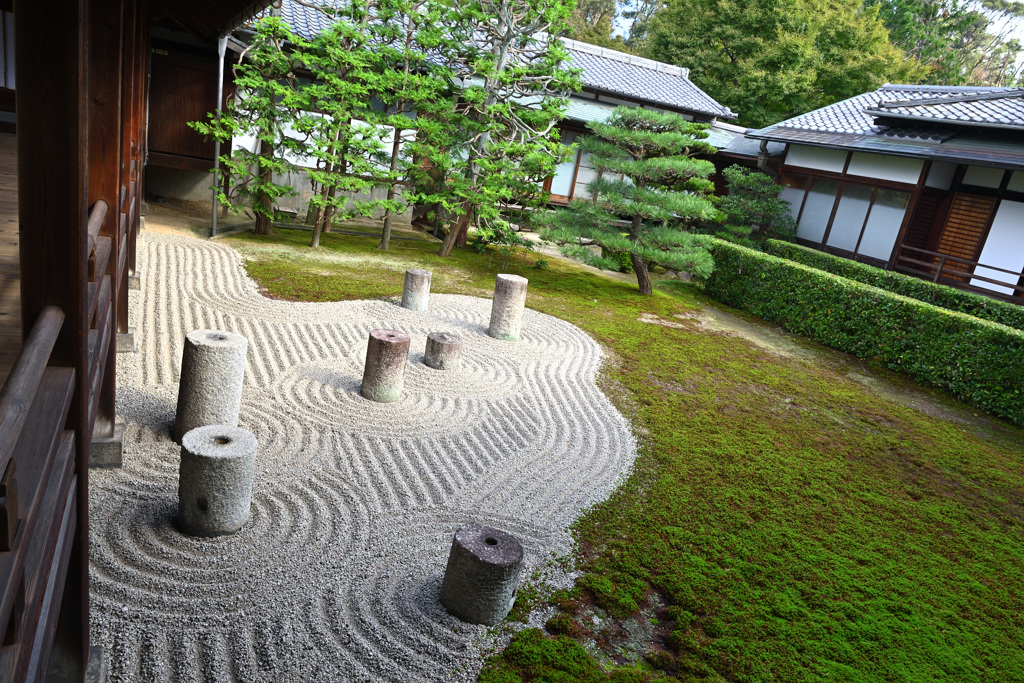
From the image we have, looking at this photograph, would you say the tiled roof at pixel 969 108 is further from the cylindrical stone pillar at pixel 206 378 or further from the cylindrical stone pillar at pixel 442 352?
the cylindrical stone pillar at pixel 206 378

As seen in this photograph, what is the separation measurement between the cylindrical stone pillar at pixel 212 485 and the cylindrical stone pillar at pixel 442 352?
3341mm

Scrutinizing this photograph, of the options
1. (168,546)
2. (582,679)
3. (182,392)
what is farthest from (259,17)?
(582,679)

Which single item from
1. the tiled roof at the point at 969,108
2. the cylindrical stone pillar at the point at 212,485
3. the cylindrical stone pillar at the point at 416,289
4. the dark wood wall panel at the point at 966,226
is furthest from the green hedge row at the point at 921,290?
the cylindrical stone pillar at the point at 212,485

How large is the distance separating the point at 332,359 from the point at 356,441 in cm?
184

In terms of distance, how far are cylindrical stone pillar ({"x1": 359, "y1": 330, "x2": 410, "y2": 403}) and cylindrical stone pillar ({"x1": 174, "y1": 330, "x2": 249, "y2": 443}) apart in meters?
1.40

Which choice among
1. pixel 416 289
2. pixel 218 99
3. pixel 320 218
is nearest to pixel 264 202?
pixel 320 218

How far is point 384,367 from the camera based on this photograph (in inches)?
249

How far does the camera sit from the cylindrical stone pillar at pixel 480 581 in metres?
3.73

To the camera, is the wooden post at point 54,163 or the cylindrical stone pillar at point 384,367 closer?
the wooden post at point 54,163

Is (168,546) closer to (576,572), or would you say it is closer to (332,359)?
(576,572)

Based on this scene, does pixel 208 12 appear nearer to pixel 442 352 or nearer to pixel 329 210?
pixel 442 352

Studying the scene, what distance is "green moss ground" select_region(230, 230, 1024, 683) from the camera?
3.98 metres

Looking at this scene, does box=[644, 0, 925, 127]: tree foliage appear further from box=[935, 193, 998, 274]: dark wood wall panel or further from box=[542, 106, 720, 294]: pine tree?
box=[542, 106, 720, 294]: pine tree

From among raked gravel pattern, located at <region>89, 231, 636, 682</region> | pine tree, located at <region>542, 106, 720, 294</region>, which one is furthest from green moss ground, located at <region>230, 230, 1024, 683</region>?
pine tree, located at <region>542, 106, 720, 294</region>
